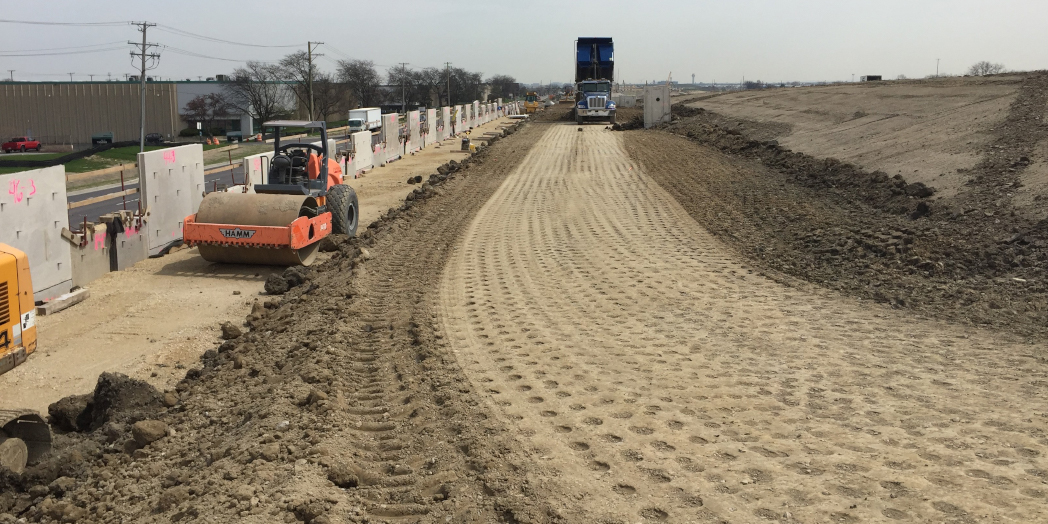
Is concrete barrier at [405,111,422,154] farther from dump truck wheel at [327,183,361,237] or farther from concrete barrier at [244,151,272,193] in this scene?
dump truck wheel at [327,183,361,237]

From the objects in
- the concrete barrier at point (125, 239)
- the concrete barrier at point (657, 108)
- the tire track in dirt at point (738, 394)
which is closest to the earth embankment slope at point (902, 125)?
the concrete barrier at point (657, 108)

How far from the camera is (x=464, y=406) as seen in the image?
21.3 ft

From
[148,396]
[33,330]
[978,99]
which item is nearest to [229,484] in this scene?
[148,396]

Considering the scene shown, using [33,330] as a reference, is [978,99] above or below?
above

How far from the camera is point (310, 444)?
5.85 m

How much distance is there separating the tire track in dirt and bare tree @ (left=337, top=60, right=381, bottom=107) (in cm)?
10655

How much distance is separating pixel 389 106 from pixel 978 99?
102040 mm

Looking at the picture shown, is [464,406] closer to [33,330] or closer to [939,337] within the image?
[33,330]

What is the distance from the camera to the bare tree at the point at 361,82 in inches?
4473

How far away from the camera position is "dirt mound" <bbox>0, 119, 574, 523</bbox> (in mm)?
5043

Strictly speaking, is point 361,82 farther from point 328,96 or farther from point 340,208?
point 340,208

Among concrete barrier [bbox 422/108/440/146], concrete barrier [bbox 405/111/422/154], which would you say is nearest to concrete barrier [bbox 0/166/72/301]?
concrete barrier [bbox 405/111/422/154]

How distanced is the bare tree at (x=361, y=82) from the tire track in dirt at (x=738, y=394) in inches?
4195

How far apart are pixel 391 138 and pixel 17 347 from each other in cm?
2853
